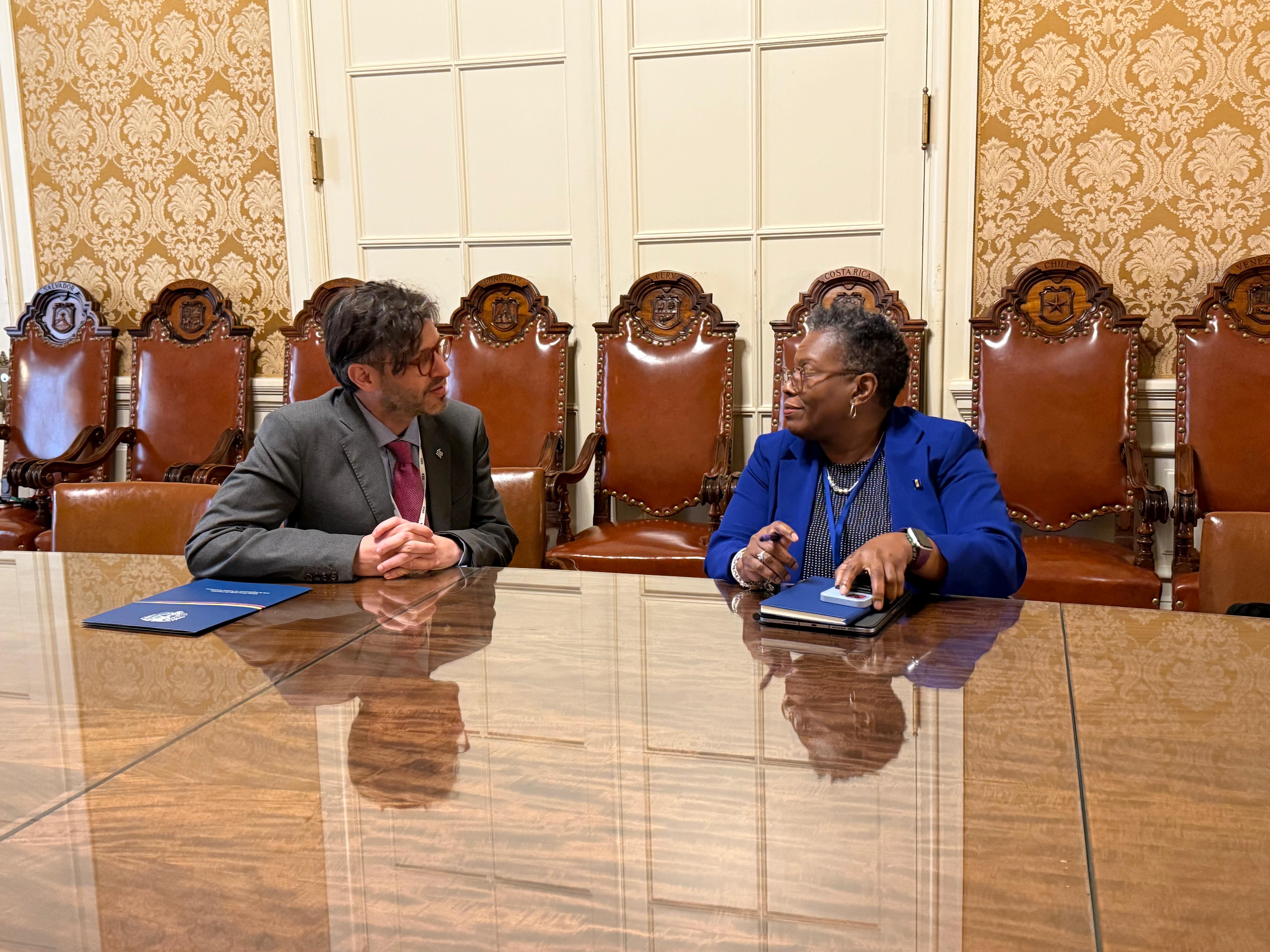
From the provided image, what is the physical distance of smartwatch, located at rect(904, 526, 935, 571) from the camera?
178 cm

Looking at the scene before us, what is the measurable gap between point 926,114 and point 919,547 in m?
2.53

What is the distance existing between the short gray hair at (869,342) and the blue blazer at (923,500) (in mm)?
A: 80

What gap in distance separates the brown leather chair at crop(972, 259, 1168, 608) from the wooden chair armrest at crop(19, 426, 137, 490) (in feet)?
11.1

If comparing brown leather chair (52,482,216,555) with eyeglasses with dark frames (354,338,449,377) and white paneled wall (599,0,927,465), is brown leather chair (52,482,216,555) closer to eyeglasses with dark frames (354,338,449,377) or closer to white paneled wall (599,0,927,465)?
eyeglasses with dark frames (354,338,449,377)

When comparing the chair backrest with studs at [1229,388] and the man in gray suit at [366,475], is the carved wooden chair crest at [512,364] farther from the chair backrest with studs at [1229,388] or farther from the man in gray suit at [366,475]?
the chair backrest with studs at [1229,388]

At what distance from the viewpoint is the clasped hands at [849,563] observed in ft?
5.39

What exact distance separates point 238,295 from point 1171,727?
14.1 feet

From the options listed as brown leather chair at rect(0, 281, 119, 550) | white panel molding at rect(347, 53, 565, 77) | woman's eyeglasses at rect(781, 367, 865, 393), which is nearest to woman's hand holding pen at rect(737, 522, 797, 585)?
woman's eyeglasses at rect(781, 367, 865, 393)

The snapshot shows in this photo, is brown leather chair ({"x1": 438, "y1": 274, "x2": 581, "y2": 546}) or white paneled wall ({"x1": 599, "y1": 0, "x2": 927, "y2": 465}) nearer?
white paneled wall ({"x1": 599, "y1": 0, "x2": 927, "y2": 465})

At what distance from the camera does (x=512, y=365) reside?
13.7 ft

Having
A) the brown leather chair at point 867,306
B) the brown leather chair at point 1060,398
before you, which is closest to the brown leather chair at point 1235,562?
the brown leather chair at point 1060,398

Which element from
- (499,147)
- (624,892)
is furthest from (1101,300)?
(624,892)

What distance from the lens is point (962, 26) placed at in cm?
378

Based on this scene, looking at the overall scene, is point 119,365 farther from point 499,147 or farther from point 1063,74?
point 1063,74
